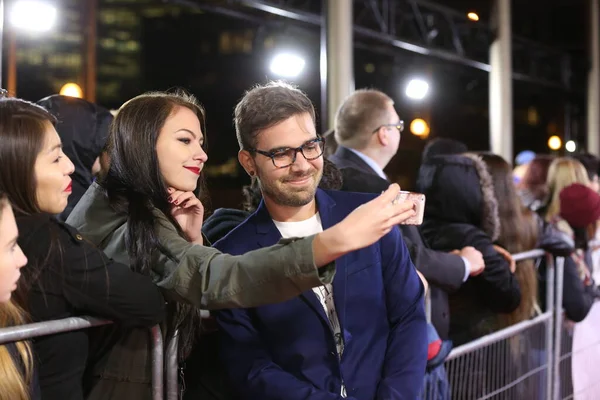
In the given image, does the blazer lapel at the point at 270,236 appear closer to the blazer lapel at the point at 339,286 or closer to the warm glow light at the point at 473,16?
the blazer lapel at the point at 339,286

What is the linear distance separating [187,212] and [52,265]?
0.43 meters

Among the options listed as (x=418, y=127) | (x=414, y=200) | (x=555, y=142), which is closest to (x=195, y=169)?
(x=414, y=200)

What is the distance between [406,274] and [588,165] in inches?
158

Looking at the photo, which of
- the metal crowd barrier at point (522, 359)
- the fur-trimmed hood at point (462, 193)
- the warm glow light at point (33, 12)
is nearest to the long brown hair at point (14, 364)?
the metal crowd barrier at point (522, 359)

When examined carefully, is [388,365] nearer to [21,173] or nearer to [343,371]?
[343,371]

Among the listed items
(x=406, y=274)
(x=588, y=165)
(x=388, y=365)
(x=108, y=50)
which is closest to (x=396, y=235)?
(x=406, y=274)

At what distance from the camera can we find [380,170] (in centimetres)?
326

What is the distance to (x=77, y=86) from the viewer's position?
949 cm

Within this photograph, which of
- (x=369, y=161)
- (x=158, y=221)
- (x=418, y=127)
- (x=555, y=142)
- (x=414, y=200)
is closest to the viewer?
(x=414, y=200)

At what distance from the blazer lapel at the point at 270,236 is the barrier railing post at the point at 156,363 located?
358 millimetres

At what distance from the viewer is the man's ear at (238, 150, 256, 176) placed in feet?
6.69

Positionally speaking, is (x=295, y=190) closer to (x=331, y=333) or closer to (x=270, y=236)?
(x=270, y=236)

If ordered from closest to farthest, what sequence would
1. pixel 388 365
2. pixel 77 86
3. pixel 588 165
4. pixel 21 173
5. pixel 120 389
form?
1. pixel 21 173
2. pixel 120 389
3. pixel 388 365
4. pixel 588 165
5. pixel 77 86

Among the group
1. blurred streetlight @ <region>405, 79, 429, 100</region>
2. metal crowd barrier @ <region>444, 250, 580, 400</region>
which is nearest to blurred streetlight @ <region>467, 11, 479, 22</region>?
blurred streetlight @ <region>405, 79, 429, 100</region>
